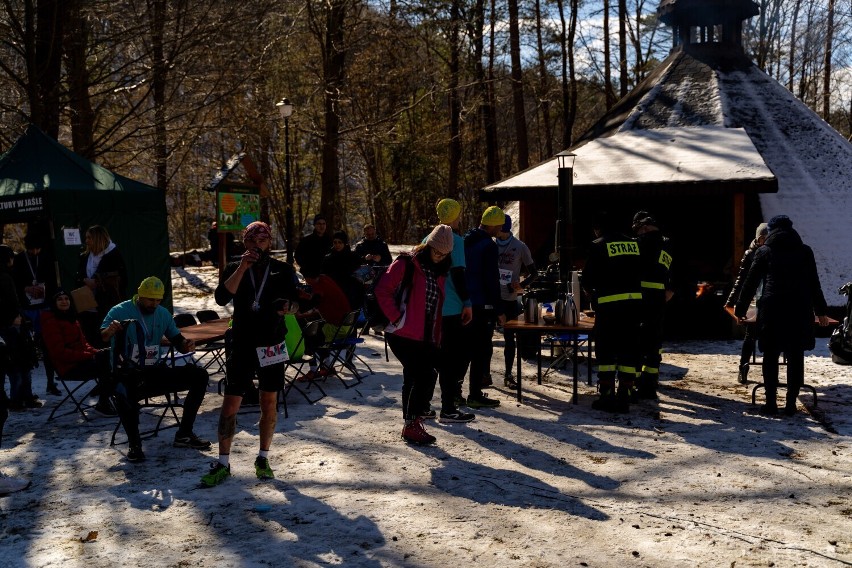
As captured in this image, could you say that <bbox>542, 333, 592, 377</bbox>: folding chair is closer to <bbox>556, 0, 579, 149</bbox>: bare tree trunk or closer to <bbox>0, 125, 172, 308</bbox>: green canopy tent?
<bbox>0, 125, 172, 308</bbox>: green canopy tent

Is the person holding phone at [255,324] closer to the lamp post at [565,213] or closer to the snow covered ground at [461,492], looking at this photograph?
the snow covered ground at [461,492]

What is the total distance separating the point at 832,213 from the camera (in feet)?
52.7

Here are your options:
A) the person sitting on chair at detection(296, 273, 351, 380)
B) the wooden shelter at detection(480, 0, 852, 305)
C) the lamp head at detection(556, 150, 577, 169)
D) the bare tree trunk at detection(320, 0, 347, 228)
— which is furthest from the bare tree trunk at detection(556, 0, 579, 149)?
the person sitting on chair at detection(296, 273, 351, 380)

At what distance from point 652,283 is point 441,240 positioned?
2.51m

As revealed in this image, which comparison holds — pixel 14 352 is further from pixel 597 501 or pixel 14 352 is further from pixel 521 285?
pixel 597 501

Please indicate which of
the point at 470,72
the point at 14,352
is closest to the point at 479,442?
the point at 14,352

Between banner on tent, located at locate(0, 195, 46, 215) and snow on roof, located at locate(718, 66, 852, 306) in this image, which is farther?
snow on roof, located at locate(718, 66, 852, 306)

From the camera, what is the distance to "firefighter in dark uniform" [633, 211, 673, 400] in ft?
26.0

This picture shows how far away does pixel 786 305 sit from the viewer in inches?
298

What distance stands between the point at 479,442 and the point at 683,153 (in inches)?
433

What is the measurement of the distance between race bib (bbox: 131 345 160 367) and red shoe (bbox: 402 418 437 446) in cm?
205

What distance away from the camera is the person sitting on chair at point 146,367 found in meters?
6.38

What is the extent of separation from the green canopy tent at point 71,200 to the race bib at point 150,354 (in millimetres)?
5932

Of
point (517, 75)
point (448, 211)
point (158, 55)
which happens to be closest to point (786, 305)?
point (448, 211)
